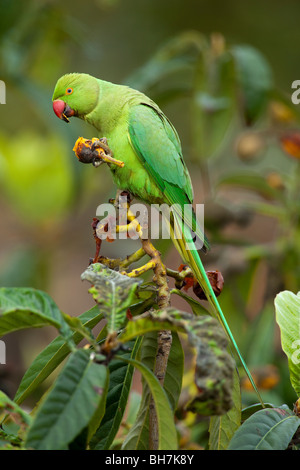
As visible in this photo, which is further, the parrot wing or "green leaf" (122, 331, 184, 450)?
the parrot wing

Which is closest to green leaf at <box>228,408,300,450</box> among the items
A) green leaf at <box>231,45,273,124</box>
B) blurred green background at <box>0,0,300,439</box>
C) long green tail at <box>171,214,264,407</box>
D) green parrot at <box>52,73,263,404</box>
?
long green tail at <box>171,214,264,407</box>

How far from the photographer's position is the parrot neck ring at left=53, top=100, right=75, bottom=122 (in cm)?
107

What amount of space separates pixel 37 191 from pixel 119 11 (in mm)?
1904

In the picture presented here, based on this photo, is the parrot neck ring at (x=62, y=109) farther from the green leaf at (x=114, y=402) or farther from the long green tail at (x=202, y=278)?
the green leaf at (x=114, y=402)

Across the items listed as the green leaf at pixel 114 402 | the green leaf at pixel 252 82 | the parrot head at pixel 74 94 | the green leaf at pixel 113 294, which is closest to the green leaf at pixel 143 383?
the green leaf at pixel 114 402

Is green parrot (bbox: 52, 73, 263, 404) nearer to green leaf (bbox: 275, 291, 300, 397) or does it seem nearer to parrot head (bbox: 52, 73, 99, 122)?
parrot head (bbox: 52, 73, 99, 122)

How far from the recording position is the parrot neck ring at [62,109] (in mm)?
1067

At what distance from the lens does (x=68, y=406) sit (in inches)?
20.9

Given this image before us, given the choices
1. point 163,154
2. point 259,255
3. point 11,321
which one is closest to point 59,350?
point 11,321

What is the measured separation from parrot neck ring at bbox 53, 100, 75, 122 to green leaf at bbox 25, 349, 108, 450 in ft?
2.08

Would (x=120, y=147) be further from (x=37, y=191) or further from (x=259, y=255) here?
(x=37, y=191)

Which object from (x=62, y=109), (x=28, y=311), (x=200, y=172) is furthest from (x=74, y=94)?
(x=200, y=172)

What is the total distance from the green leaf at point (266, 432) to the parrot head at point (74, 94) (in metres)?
0.69

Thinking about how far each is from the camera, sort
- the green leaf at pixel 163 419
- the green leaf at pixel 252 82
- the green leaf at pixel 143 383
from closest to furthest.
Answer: the green leaf at pixel 163 419, the green leaf at pixel 143 383, the green leaf at pixel 252 82
